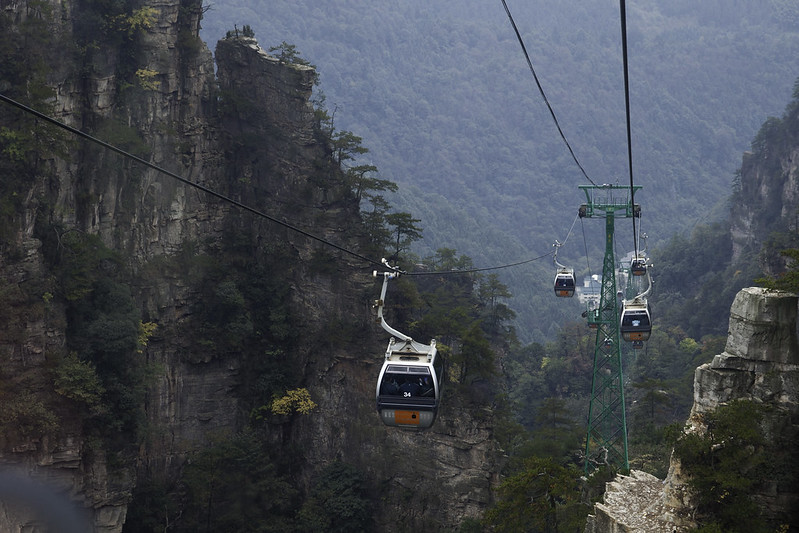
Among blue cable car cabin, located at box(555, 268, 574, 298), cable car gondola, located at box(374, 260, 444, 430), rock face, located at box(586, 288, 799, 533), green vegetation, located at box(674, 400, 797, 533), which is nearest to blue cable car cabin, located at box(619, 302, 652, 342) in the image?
blue cable car cabin, located at box(555, 268, 574, 298)

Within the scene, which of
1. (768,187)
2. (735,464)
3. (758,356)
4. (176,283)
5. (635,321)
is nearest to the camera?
(735,464)

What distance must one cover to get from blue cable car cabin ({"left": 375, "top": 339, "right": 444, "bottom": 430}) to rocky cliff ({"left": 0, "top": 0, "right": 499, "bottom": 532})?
51.3 ft

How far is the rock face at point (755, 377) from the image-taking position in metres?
17.7

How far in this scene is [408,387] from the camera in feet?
63.3

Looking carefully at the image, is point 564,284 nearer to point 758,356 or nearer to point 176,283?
point 176,283

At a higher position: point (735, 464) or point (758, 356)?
point (758, 356)

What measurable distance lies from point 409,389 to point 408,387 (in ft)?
0.18

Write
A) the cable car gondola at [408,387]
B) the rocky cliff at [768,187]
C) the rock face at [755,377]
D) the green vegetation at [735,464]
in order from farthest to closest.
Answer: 1. the rocky cliff at [768,187]
2. the cable car gondola at [408,387]
3. the rock face at [755,377]
4. the green vegetation at [735,464]

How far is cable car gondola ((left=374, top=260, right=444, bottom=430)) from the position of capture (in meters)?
19.0

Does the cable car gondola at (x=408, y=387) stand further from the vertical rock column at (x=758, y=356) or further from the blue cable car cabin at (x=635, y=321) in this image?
the blue cable car cabin at (x=635, y=321)

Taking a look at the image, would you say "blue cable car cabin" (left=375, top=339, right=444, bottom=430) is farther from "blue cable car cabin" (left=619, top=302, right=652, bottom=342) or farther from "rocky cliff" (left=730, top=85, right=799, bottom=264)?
"rocky cliff" (left=730, top=85, right=799, bottom=264)

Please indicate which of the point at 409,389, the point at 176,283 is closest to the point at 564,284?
the point at 176,283

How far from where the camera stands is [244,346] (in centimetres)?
3866

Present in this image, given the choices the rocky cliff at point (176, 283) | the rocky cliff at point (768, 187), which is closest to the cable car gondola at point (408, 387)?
the rocky cliff at point (176, 283)
